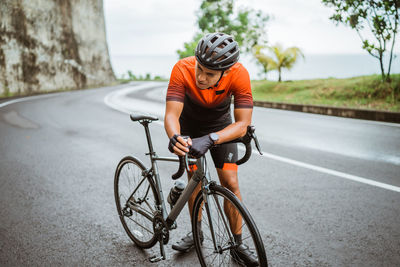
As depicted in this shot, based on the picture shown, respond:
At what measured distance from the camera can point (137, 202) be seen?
11.3 feet

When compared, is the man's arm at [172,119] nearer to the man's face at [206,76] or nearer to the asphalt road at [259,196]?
the man's face at [206,76]

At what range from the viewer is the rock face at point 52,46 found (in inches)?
777

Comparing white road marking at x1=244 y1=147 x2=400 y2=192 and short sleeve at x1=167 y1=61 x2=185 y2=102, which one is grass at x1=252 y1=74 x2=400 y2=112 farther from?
short sleeve at x1=167 y1=61 x2=185 y2=102

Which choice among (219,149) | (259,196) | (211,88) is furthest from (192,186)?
(259,196)

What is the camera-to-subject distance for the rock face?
19.7 metres

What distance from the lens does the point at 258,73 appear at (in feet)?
105

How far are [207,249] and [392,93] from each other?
10.9 m

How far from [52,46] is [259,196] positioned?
23219 millimetres

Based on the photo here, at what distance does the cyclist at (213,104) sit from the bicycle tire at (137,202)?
0.61 metres

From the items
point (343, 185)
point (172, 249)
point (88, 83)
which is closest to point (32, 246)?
point (172, 249)

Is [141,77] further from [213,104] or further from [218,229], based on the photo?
[218,229]

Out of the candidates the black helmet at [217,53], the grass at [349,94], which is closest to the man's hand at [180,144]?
the black helmet at [217,53]

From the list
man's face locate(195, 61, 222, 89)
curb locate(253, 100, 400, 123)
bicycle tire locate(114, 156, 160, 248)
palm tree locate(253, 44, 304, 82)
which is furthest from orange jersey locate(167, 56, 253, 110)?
palm tree locate(253, 44, 304, 82)

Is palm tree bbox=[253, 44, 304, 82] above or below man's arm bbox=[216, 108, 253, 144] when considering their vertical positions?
above
